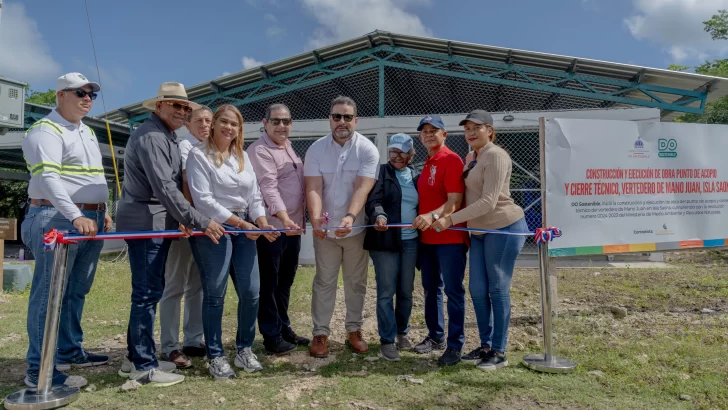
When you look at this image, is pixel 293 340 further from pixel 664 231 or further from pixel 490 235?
pixel 664 231

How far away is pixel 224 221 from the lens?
3355mm

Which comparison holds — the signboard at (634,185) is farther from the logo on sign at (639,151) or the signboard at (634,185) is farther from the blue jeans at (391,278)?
the blue jeans at (391,278)

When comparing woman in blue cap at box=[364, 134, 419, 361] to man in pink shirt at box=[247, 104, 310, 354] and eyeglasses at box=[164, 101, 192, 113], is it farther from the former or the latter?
eyeglasses at box=[164, 101, 192, 113]

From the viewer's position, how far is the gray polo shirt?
3.16 m

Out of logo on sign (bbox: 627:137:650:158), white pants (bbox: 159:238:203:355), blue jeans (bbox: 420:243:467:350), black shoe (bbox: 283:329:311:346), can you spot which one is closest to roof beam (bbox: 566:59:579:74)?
logo on sign (bbox: 627:137:650:158)

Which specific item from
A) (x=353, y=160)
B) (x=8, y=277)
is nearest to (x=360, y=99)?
(x=8, y=277)

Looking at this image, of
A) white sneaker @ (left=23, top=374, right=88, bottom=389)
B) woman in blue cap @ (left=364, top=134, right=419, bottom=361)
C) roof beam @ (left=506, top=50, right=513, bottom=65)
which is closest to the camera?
white sneaker @ (left=23, top=374, right=88, bottom=389)

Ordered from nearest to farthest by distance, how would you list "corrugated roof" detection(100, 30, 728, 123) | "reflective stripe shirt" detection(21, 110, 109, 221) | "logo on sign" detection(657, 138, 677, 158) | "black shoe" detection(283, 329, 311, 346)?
"reflective stripe shirt" detection(21, 110, 109, 221), "black shoe" detection(283, 329, 311, 346), "logo on sign" detection(657, 138, 677, 158), "corrugated roof" detection(100, 30, 728, 123)

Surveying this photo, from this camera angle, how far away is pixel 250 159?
12.9 feet

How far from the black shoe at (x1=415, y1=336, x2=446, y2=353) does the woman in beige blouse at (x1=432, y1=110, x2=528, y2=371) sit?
1.35 ft

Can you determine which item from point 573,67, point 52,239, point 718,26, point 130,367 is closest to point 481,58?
point 573,67

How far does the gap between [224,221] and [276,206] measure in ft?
1.73

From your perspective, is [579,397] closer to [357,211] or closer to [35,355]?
[357,211]

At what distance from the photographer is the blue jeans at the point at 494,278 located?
3.63 m
